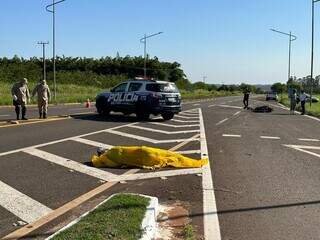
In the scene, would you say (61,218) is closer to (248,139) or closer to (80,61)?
(248,139)

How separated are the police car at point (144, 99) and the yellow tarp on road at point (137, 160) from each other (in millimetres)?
13838

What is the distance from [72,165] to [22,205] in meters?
3.59

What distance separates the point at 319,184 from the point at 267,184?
3.04ft

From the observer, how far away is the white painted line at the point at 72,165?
34.6 ft

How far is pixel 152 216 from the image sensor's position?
6918 millimetres

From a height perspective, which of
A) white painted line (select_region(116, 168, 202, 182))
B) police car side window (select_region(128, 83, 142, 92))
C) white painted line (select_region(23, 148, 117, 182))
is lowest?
white painted line (select_region(116, 168, 202, 182))

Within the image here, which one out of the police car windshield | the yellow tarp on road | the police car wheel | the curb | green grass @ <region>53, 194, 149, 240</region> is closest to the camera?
green grass @ <region>53, 194, 149, 240</region>

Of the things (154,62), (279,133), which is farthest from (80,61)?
(279,133)

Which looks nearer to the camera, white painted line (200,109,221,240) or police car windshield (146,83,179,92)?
white painted line (200,109,221,240)

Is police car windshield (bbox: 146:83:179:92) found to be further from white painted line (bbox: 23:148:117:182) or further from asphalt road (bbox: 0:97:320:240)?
white painted line (bbox: 23:148:117:182)

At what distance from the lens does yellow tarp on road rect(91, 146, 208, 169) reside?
38.2 feet

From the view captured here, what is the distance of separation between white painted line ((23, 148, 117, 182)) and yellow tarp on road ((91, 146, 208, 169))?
0.40m

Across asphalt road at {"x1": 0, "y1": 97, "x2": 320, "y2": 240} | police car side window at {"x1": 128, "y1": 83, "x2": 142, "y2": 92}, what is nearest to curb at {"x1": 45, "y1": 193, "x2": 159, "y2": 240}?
asphalt road at {"x1": 0, "y1": 97, "x2": 320, "y2": 240}

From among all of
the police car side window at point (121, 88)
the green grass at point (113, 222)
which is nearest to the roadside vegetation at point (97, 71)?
the police car side window at point (121, 88)
